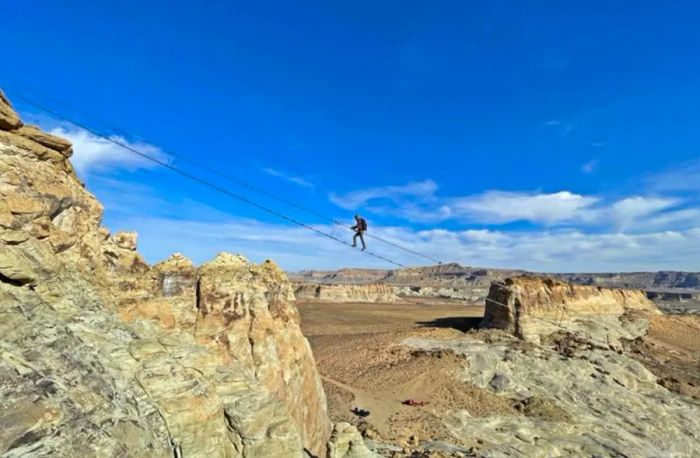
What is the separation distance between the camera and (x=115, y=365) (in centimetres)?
1055

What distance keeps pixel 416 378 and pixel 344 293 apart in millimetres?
90065

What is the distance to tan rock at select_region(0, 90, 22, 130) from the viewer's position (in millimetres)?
10438

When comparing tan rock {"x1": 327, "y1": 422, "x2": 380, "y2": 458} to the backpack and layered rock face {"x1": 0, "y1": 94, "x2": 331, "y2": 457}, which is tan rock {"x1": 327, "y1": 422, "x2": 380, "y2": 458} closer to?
layered rock face {"x1": 0, "y1": 94, "x2": 331, "y2": 457}

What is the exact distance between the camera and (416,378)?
1369 inches

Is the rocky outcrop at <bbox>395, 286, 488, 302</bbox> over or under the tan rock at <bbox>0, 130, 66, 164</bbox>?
over

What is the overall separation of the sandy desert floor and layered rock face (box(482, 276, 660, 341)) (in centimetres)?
338

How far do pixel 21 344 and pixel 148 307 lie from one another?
5765 mm

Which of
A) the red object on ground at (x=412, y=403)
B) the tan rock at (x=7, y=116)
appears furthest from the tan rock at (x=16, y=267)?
the red object on ground at (x=412, y=403)

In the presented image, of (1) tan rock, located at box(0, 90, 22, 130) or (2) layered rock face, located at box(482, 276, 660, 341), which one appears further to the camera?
(2) layered rock face, located at box(482, 276, 660, 341)

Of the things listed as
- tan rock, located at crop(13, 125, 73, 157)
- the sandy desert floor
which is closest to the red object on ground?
the sandy desert floor

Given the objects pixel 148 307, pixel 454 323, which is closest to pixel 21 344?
pixel 148 307

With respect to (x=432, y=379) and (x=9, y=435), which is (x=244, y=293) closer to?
(x=9, y=435)

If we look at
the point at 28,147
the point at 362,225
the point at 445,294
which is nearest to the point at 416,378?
the point at 362,225

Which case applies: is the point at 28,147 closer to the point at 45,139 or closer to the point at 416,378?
the point at 45,139
